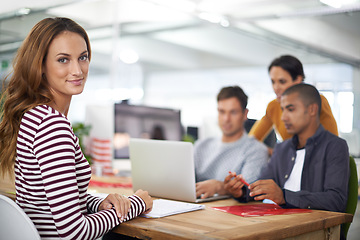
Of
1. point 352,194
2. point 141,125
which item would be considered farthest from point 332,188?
point 141,125

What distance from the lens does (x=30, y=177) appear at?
1423 millimetres

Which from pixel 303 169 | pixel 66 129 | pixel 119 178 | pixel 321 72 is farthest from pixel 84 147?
pixel 321 72

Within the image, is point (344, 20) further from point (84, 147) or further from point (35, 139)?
point (35, 139)

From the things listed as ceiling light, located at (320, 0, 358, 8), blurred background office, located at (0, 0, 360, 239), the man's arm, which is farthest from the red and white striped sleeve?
ceiling light, located at (320, 0, 358, 8)

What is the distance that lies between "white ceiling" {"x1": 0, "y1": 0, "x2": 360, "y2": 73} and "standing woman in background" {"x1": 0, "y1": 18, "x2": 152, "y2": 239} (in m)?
3.35

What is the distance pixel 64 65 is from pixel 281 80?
1.82m

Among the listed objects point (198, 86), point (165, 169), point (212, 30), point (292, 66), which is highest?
point (212, 30)

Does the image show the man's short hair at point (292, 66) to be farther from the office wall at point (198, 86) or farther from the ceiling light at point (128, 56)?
the ceiling light at point (128, 56)

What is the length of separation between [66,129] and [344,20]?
5473 millimetres

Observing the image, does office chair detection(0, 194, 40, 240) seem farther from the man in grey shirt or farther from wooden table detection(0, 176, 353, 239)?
the man in grey shirt

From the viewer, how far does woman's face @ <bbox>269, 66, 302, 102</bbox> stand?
117 inches

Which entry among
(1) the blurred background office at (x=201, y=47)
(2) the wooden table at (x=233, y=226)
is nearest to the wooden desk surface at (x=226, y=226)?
(2) the wooden table at (x=233, y=226)

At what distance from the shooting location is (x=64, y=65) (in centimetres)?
158

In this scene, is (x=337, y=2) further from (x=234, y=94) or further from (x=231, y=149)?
(x=231, y=149)
